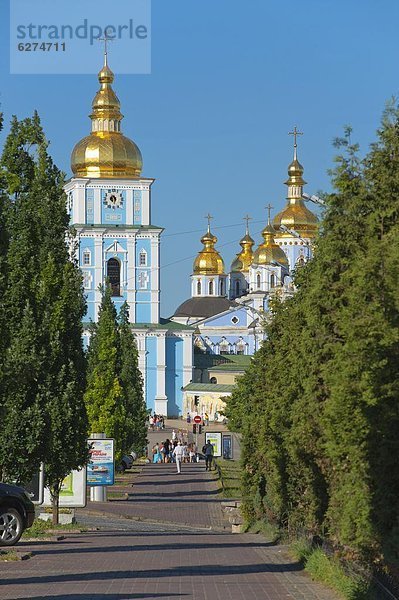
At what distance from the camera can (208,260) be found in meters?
157

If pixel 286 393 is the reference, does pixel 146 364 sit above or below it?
above

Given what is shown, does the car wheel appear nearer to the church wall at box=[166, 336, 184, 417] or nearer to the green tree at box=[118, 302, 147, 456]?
the green tree at box=[118, 302, 147, 456]

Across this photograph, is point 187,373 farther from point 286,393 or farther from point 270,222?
point 286,393

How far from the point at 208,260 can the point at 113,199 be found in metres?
45.0

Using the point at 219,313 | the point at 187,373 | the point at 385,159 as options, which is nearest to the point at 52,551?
the point at 385,159

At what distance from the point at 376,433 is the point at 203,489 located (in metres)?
35.1

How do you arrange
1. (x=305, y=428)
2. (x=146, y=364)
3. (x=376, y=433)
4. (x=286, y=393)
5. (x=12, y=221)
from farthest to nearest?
(x=146, y=364) → (x=12, y=221) → (x=286, y=393) → (x=305, y=428) → (x=376, y=433)

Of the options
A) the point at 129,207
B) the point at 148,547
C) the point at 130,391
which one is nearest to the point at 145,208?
the point at 129,207

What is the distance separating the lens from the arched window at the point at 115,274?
114 metres

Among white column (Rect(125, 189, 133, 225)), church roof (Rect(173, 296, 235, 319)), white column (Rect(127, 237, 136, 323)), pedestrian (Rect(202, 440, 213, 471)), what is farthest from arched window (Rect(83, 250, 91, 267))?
pedestrian (Rect(202, 440, 213, 471))

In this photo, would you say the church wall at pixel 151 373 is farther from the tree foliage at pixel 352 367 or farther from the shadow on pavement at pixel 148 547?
the tree foliage at pixel 352 367

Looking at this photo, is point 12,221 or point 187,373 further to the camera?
point 187,373

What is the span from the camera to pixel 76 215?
371 ft

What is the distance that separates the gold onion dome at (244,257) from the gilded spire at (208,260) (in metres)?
8.42
